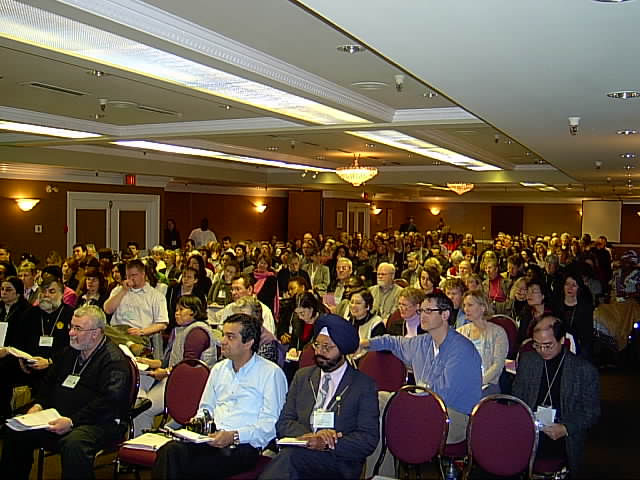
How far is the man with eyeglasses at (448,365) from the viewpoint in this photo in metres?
4.41

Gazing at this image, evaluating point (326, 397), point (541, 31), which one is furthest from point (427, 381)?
point (541, 31)

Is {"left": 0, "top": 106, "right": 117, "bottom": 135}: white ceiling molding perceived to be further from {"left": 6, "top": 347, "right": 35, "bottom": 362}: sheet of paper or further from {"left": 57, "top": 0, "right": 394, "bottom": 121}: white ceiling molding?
{"left": 57, "top": 0, "right": 394, "bottom": 121}: white ceiling molding

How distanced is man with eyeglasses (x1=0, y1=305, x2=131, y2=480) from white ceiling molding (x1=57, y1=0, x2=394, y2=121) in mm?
1921

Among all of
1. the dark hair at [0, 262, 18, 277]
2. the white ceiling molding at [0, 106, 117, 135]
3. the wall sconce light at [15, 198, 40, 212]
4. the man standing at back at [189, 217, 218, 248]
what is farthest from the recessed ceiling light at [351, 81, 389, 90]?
the man standing at back at [189, 217, 218, 248]

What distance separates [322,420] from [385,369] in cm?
136

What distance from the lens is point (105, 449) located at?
4379 mm

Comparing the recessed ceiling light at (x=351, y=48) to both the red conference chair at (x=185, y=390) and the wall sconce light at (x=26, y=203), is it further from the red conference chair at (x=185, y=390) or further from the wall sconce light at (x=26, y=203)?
the wall sconce light at (x=26, y=203)

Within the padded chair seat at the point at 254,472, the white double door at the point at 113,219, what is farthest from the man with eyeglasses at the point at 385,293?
the white double door at the point at 113,219

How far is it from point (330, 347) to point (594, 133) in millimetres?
4182

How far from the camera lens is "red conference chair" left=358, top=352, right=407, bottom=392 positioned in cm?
508

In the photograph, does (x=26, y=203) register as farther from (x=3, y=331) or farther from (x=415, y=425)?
(x=415, y=425)

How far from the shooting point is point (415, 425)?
4.09 metres

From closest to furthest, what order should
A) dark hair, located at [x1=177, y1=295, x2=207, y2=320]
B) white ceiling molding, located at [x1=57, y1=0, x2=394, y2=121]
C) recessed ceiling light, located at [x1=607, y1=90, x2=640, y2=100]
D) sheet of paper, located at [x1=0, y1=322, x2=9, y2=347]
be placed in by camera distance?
white ceiling molding, located at [x1=57, y1=0, x2=394, y2=121] < recessed ceiling light, located at [x1=607, y1=90, x2=640, y2=100] < dark hair, located at [x1=177, y1=295, x2=207, y2=320] < sheet of paper, located at [x1=0, y1=322, x2=9, y2=347]

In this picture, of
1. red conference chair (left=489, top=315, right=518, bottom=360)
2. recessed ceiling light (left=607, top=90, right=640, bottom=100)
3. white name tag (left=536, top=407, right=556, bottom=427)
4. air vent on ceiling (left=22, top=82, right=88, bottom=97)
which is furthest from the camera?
red conference chair (left=489, top=315, right=518, bottom=360)
